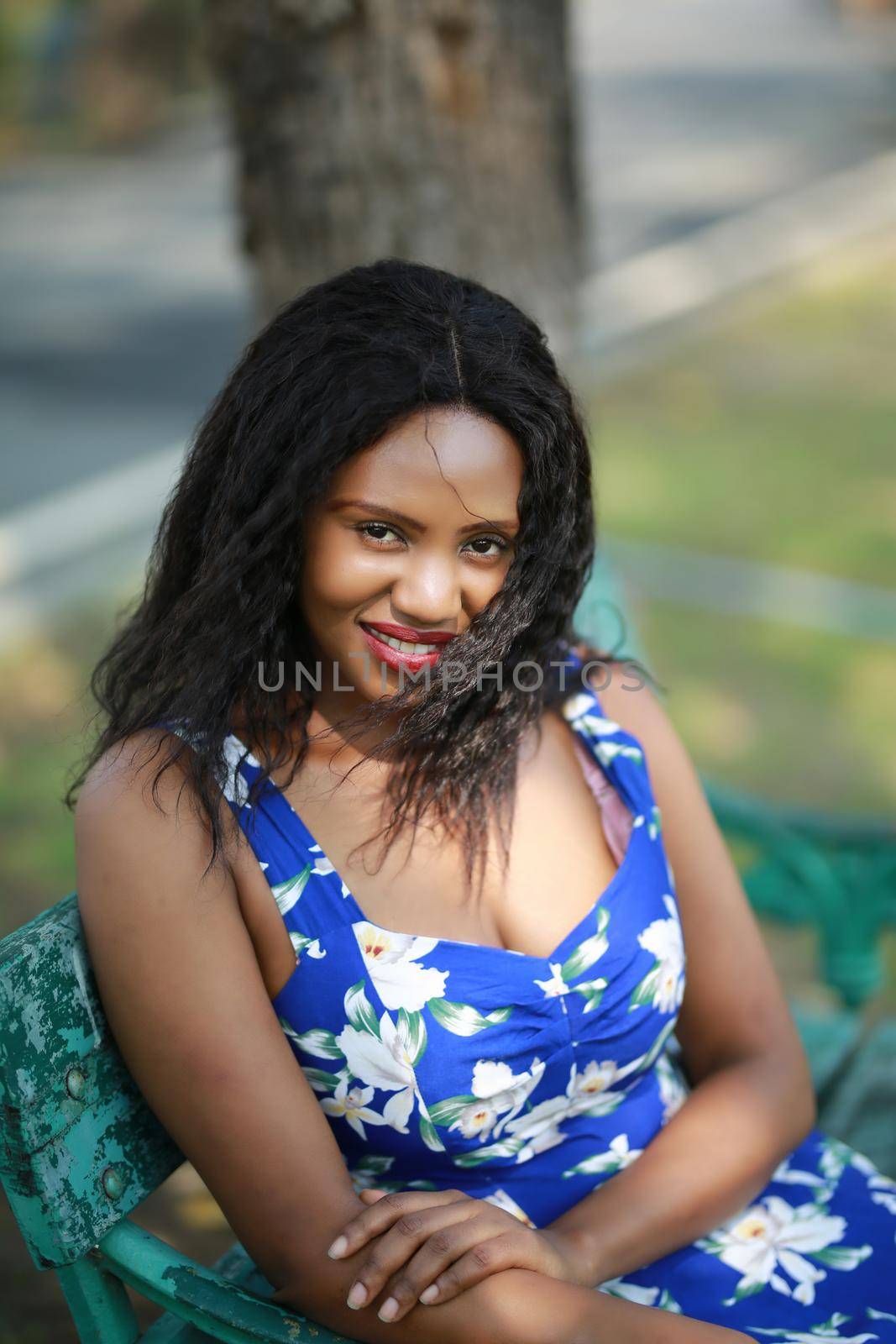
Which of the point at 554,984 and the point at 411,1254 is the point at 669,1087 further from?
the point at 411,1254

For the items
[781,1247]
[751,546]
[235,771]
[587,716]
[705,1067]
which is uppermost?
[235,771]

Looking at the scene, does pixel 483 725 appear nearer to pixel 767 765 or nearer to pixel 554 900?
pixel 554 900

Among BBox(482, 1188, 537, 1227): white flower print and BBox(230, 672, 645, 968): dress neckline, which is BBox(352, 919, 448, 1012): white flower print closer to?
BBox(230, 672, 645, 968): dress neckline

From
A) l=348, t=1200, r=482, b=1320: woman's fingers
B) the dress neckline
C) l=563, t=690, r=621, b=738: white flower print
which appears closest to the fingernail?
l=348, t=1200, r=482, b=1320: woman's fingers

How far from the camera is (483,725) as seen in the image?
6.41 ft

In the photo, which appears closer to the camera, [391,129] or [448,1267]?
[448,1267]

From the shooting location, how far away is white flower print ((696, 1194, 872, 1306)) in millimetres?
1874

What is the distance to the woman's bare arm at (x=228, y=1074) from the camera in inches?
64.3

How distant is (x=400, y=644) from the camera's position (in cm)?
179

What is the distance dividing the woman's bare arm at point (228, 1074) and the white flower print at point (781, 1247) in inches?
9.6

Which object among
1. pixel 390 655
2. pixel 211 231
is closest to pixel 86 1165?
pixel 390 655

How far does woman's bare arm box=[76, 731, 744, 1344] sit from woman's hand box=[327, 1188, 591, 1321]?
0.03 m

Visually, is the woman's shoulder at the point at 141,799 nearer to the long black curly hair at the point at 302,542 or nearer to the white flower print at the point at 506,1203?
the long black curly hair at the point at 302,542

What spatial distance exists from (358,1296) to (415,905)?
450 millimetres
